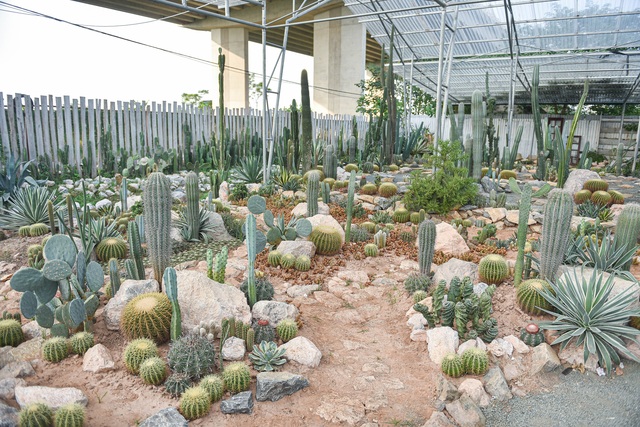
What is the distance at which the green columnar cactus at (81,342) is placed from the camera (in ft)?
12.4

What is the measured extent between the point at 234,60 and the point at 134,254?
28.9 meters

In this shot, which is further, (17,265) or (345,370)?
(17,265)

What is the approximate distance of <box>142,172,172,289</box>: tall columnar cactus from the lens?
4.67m

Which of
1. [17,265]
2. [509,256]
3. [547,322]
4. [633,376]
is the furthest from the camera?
[509,256]

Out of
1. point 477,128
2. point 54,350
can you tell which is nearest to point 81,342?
point 54,350

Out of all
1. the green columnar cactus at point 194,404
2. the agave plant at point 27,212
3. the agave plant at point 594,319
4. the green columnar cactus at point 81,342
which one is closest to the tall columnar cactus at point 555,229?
the agave plant at point 594,319

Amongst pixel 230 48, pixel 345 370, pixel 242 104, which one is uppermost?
pixel 230 48

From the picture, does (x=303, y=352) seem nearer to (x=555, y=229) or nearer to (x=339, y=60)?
(x=555, y=229)

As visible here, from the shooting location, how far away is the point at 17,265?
5891mm

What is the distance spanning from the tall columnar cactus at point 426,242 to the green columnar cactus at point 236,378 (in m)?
2.68

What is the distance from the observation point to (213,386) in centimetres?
334

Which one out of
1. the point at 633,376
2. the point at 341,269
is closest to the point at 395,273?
the point at 341,269

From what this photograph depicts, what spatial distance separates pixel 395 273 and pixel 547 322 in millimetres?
2248

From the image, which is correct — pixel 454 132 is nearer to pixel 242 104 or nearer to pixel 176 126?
pixel 176 126
